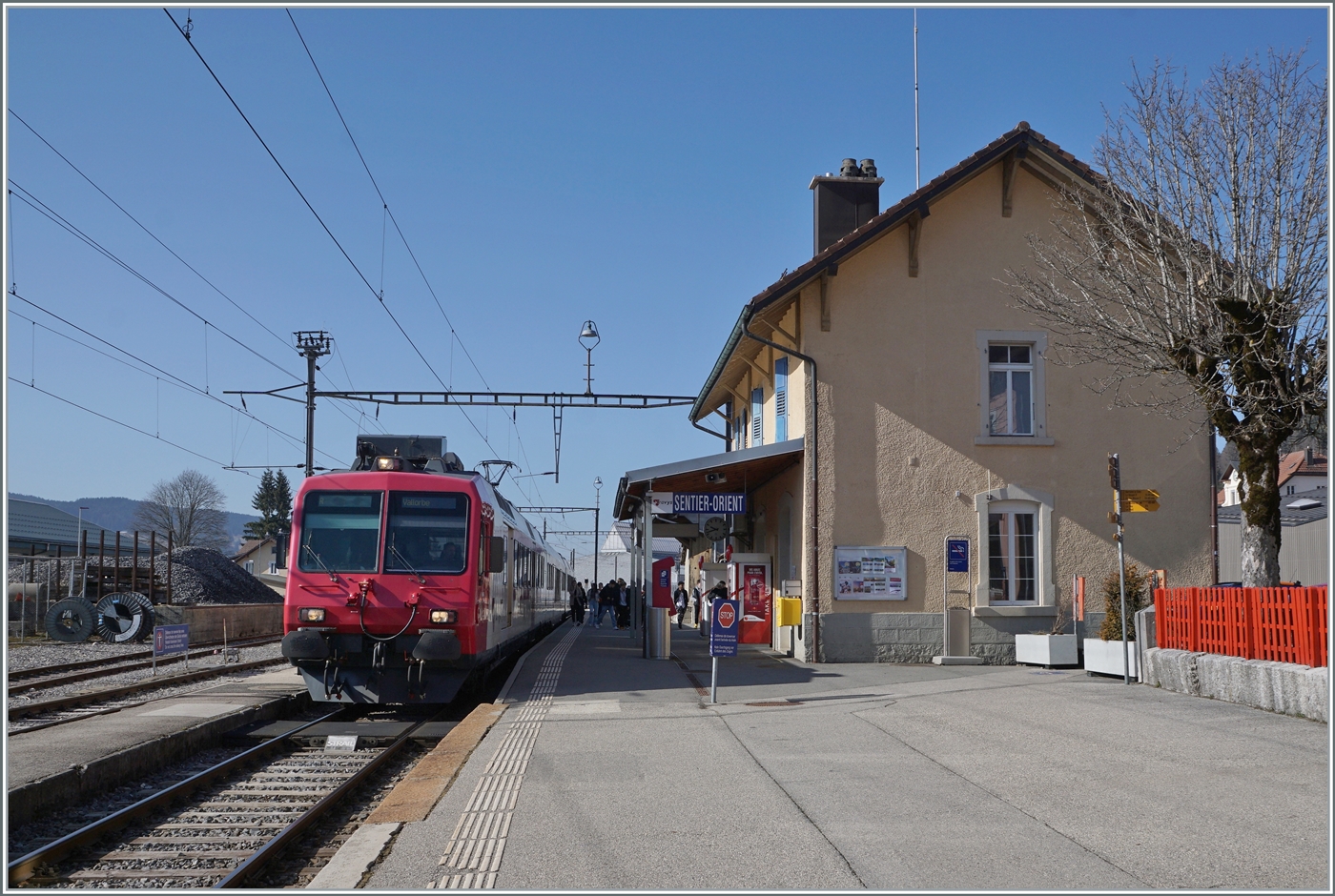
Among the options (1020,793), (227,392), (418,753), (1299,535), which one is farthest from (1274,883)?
(1299,535)

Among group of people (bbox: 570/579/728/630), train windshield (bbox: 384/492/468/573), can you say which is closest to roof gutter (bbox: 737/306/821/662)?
group of people (bbox: 570/579/728/630)

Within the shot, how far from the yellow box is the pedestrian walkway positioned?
5647mm

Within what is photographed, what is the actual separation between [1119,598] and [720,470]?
6.87 metres

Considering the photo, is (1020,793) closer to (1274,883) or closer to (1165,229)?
(1274,883)

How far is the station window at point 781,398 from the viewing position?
20391 millimetres

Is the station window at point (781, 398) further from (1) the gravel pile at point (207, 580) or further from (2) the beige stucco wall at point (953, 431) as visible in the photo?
(1) the gravel pile at point (207, 580)

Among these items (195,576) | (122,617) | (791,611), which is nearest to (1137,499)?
(791,611)

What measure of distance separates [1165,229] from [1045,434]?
4632 millimetres

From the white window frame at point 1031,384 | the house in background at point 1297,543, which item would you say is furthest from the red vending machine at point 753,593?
the house in background at point 1297,543

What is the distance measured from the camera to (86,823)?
8180 mm

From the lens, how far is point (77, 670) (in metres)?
19.8

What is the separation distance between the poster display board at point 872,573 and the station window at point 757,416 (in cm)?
496

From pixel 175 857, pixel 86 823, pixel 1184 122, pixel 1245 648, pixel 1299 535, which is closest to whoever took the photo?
pixel 175 857

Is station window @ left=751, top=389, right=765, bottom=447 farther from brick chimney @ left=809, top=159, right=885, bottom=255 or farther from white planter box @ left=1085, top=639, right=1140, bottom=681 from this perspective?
white planter box @ left=1085, top=639, right=1140, bottom=681
